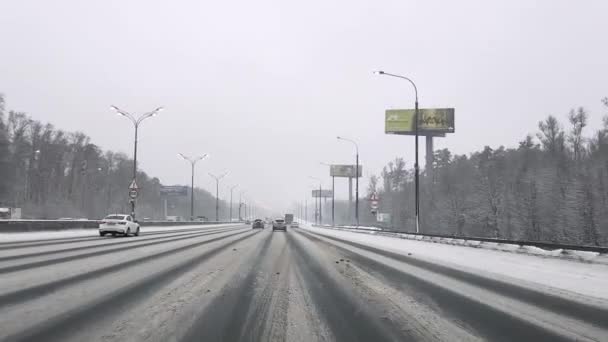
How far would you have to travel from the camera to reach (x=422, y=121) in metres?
82.8

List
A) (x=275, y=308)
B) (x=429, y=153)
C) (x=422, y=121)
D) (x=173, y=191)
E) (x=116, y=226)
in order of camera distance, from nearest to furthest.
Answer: (x=275, y=308) → (x=116, y=226) → (x=422, y=121) → (x=429, y=153) → (x=173, y=191)

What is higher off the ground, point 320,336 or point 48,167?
point 48,167

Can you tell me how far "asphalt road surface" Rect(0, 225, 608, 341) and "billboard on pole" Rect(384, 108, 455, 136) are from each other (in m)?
72.4

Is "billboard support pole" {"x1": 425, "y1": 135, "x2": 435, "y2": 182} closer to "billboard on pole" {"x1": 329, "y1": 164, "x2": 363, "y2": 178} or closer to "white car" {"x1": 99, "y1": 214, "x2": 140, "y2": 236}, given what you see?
"billboard on pole" {"x1": 329, "y1": 164, "x2": 363, "y2": 178}

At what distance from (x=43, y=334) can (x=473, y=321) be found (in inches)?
191

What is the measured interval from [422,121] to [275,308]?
8039 centimetres

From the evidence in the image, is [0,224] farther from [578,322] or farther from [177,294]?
[578,322]

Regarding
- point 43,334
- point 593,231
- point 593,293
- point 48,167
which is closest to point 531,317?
point 593,293

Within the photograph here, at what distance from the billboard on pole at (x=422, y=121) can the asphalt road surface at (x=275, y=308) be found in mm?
72355

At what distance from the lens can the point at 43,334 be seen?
4.70 m

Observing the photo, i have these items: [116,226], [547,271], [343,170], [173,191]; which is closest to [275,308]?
[547,271]

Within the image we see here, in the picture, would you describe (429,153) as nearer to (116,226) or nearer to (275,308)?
(116,226)

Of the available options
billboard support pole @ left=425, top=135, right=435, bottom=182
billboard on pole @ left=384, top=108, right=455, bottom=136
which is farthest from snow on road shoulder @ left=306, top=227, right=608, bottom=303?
billboard support pole @ left=425, top=135, right=435, bottom=182

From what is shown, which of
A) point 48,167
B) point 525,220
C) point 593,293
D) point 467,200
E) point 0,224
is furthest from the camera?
point 48,167
